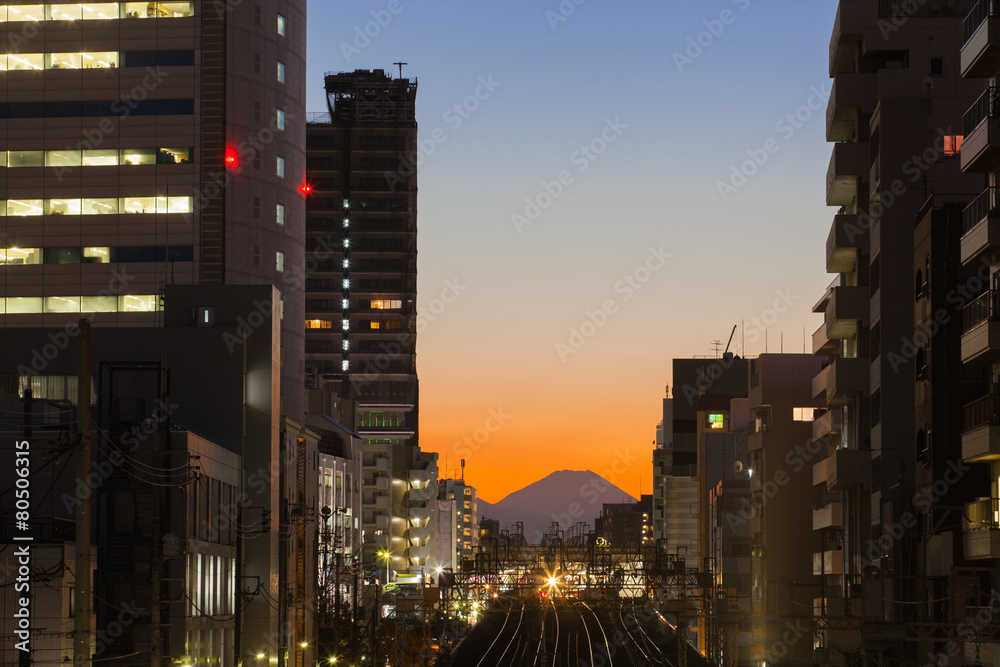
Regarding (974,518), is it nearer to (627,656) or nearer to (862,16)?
(862,16)

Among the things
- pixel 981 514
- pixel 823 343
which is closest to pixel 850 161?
pixel 823 343

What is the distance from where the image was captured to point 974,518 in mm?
43094

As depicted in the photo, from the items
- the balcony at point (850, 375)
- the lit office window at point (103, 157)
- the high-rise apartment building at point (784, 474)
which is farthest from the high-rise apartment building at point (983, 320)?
the lit office window at point (103, 157)

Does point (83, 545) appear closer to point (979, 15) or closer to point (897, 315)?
point (979, 15)

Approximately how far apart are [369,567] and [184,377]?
226 feet

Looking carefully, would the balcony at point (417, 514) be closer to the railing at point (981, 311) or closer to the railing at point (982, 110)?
the railing at point (981, 311)

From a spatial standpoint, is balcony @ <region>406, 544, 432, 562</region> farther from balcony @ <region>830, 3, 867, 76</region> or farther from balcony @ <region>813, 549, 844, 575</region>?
balcony @ <region>830, 3, 867, 76</region>

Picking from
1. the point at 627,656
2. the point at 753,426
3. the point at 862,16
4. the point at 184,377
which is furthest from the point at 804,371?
the point at 184,377

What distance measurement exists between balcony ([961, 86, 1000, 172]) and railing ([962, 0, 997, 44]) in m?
2.06

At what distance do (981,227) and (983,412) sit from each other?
5614 millimetres

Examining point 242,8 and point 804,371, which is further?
point 242,8

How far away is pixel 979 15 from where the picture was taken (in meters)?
39.2

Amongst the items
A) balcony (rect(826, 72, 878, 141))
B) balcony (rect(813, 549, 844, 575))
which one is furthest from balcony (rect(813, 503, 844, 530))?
balcony (rect(826, 72, 878, 141))

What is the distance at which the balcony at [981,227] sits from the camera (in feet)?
125
